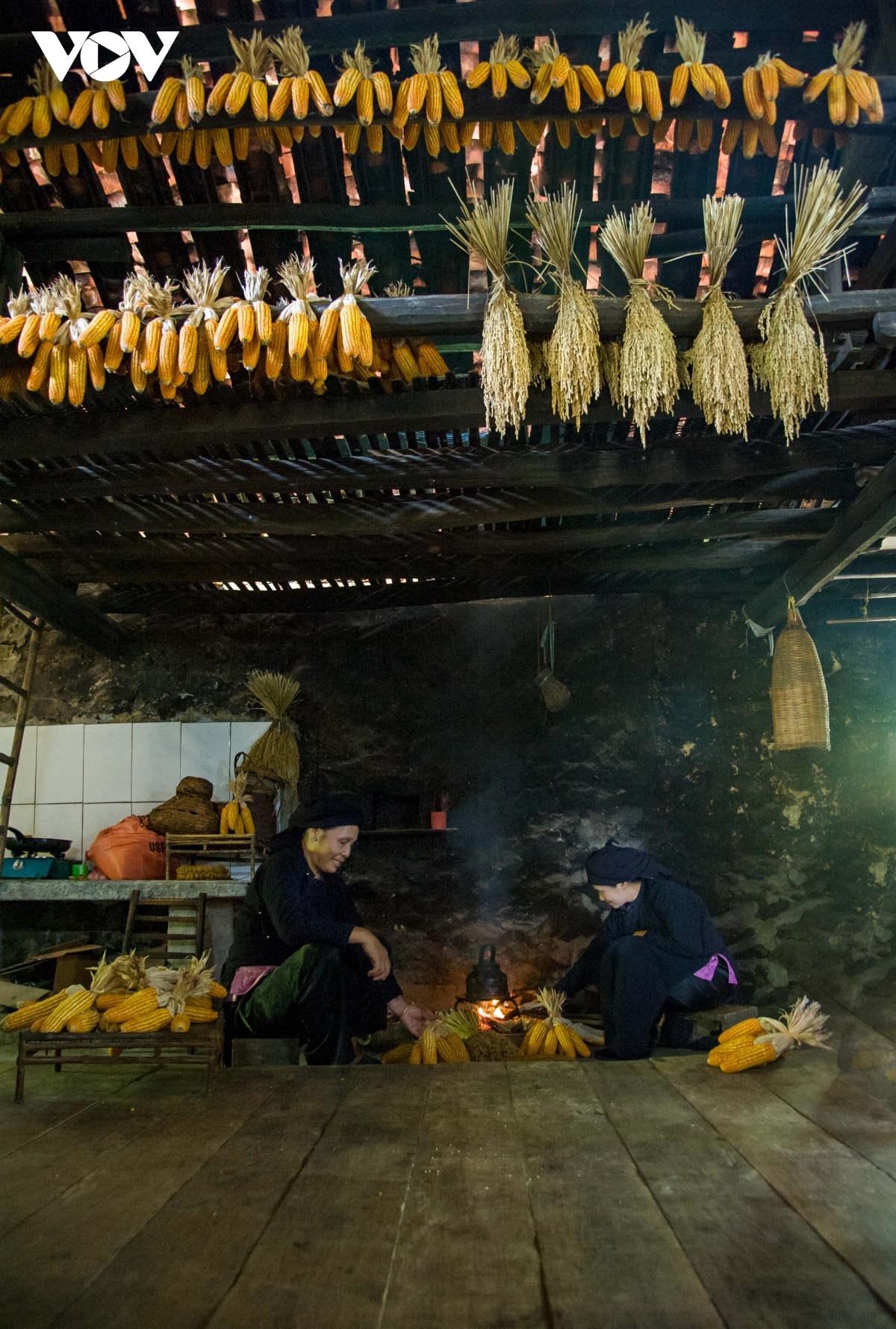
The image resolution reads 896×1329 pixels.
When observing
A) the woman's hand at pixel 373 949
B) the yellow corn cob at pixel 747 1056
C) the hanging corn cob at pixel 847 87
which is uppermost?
the hanging corn cob at pixel 847 87

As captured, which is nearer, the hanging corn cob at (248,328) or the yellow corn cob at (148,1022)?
the hanging corn cob at (248,328)

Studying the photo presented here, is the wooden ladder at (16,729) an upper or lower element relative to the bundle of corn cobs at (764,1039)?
upper

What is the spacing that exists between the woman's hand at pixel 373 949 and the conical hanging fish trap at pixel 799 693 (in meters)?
3.04

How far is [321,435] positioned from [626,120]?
72.1 inches

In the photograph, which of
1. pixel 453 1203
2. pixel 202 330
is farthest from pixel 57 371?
pixel 453 1203

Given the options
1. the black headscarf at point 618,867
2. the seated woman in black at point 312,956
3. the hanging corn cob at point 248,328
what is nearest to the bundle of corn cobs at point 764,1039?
the black headscarf at point 618,867

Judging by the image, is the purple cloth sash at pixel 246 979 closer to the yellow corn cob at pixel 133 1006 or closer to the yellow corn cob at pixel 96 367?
the yellow corn cob at pixel 133 1006

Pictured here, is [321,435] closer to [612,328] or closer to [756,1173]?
[612,328]

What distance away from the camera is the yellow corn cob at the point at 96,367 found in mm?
3426

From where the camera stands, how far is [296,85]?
3178mm

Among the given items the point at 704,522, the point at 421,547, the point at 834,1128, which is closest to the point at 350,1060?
the point at 834,1128

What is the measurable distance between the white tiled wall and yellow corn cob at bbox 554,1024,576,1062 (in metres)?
3.35

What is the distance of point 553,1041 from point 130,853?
10.7 ft

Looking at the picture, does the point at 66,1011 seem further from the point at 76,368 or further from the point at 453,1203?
the point at 76,368
